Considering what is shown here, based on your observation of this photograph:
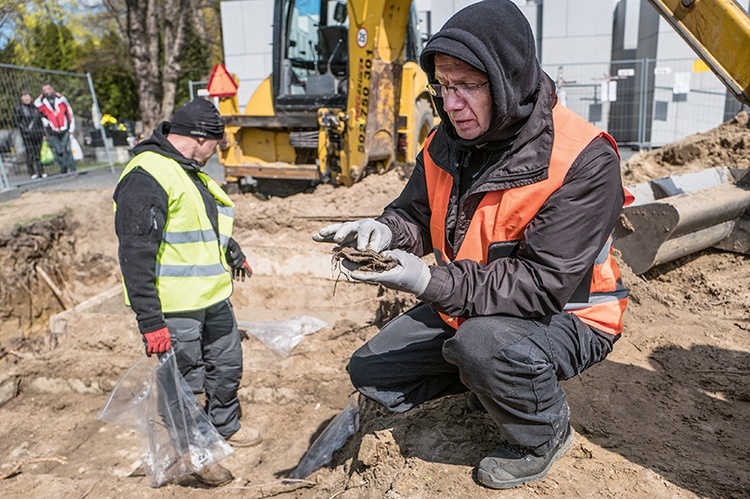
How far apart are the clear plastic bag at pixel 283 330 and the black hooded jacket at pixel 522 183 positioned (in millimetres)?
2935

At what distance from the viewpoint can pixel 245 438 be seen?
3941mm

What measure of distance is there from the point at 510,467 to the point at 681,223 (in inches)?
110

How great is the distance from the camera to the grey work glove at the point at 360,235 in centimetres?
222

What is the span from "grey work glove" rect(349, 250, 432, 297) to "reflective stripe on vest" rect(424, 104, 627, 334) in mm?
298

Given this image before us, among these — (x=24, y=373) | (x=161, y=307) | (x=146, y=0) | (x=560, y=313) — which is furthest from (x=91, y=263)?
(x=146, y=0)

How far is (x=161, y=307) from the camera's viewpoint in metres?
3.29

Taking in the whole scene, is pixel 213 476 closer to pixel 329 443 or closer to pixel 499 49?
pixel 329 443

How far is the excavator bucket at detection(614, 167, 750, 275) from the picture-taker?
163 inches

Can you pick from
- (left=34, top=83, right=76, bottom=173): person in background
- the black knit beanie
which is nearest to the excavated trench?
the black knit beanie

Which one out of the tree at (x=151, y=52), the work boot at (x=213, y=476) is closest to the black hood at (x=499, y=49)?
the work boot at (x=213, y=476)

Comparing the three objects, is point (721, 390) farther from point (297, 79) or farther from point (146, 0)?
point (146, 0)

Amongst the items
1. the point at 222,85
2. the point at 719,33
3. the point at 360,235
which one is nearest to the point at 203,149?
the point at 360,235

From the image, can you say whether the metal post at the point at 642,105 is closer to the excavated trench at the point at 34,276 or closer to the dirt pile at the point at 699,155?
the dirt pile at the point at 699,155

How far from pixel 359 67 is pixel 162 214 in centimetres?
441
